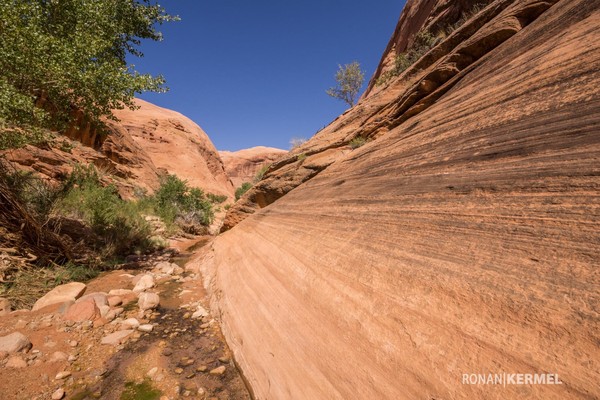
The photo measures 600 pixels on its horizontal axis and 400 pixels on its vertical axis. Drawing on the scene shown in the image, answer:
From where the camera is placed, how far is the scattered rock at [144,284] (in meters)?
4.24

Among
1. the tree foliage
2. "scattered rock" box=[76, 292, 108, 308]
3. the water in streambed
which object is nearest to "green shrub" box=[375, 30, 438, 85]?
the tree foliage

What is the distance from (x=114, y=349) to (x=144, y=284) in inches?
73.9

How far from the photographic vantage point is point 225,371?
7.81ft

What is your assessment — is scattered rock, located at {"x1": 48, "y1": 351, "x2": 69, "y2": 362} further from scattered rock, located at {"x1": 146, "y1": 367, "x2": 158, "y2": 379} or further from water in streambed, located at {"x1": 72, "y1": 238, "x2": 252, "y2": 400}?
scattered rock, located at {"x1": 146, "y1": 367, "x2": 158, "y2": 379}

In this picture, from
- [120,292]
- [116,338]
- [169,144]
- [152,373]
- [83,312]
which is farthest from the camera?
[169,144]

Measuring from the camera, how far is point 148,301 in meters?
3.66

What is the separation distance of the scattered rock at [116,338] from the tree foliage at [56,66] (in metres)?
3.60

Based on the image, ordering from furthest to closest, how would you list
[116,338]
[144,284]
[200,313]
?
[144,284] < [200,313] < [116,338]

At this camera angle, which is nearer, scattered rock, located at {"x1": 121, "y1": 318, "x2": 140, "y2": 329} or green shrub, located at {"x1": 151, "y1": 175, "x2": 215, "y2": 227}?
scattered rock, located at {"x1": 121, "y1": 318, "x2": 140, "y2": 329}

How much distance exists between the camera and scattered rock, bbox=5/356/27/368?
7.29ft

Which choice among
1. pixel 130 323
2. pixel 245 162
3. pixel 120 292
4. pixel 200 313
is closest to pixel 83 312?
pixel 130 323

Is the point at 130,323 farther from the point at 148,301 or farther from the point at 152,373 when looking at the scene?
the point at 152,373

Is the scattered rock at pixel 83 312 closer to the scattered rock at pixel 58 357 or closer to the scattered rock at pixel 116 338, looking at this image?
the scattered rock at pixel 116 338

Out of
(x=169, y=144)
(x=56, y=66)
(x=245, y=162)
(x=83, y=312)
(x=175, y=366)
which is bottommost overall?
(x=175, y=366)
